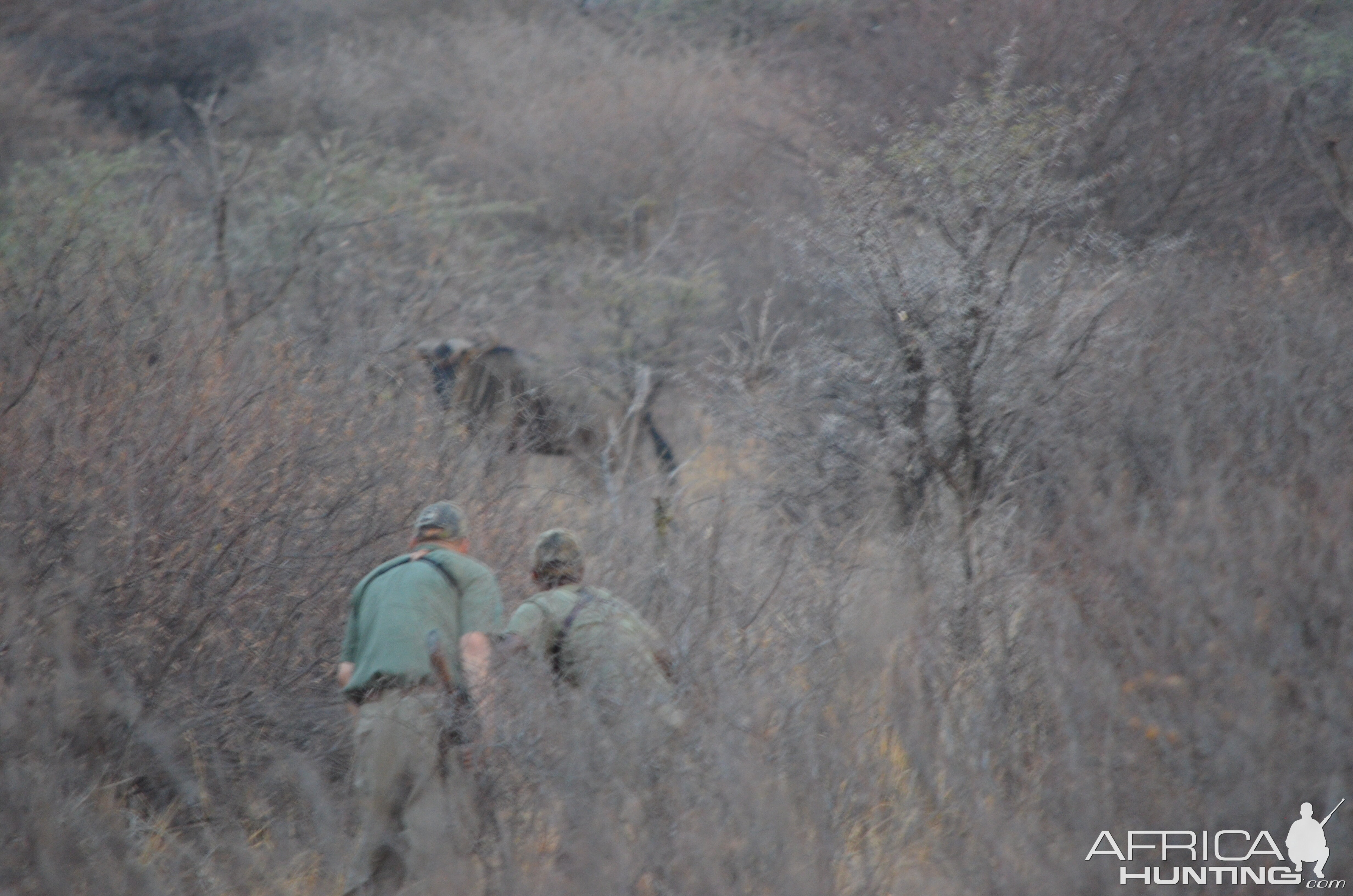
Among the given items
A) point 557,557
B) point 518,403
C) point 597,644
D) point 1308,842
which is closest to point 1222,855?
point 1308,842

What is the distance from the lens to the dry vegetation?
4.04 meters

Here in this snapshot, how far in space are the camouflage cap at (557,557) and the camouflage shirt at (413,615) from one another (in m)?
0.22

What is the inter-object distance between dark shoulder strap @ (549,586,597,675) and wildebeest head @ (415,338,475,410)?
6.07 meters

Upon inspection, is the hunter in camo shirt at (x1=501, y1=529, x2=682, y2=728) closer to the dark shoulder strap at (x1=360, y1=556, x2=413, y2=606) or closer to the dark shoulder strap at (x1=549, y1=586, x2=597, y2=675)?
the dark shoulder strap at (x1=549, y1=586, x2=597, y2=675)

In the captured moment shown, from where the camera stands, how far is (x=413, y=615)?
5.08 m

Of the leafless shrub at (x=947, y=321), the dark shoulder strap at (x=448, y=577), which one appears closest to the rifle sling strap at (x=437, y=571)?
the dark shoulder strap at (x=448, y=577)

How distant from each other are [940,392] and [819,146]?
9.97 meters

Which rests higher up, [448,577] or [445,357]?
[448,577]

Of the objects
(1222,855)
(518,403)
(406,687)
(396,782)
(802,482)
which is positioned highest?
(1222,855)

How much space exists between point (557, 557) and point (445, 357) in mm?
6715

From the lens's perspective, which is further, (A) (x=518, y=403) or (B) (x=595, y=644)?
(A) (x=518, y=403)

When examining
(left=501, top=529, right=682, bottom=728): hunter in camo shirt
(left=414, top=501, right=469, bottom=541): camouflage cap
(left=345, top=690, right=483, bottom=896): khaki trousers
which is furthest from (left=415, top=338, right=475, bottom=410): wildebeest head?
(left=345, top=690, right=483, bottom=896): khaki trousers

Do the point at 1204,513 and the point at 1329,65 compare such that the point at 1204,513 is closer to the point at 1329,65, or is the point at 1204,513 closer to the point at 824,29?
the point at 1329,65

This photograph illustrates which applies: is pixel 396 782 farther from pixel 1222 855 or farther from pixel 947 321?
pixel 947 321
